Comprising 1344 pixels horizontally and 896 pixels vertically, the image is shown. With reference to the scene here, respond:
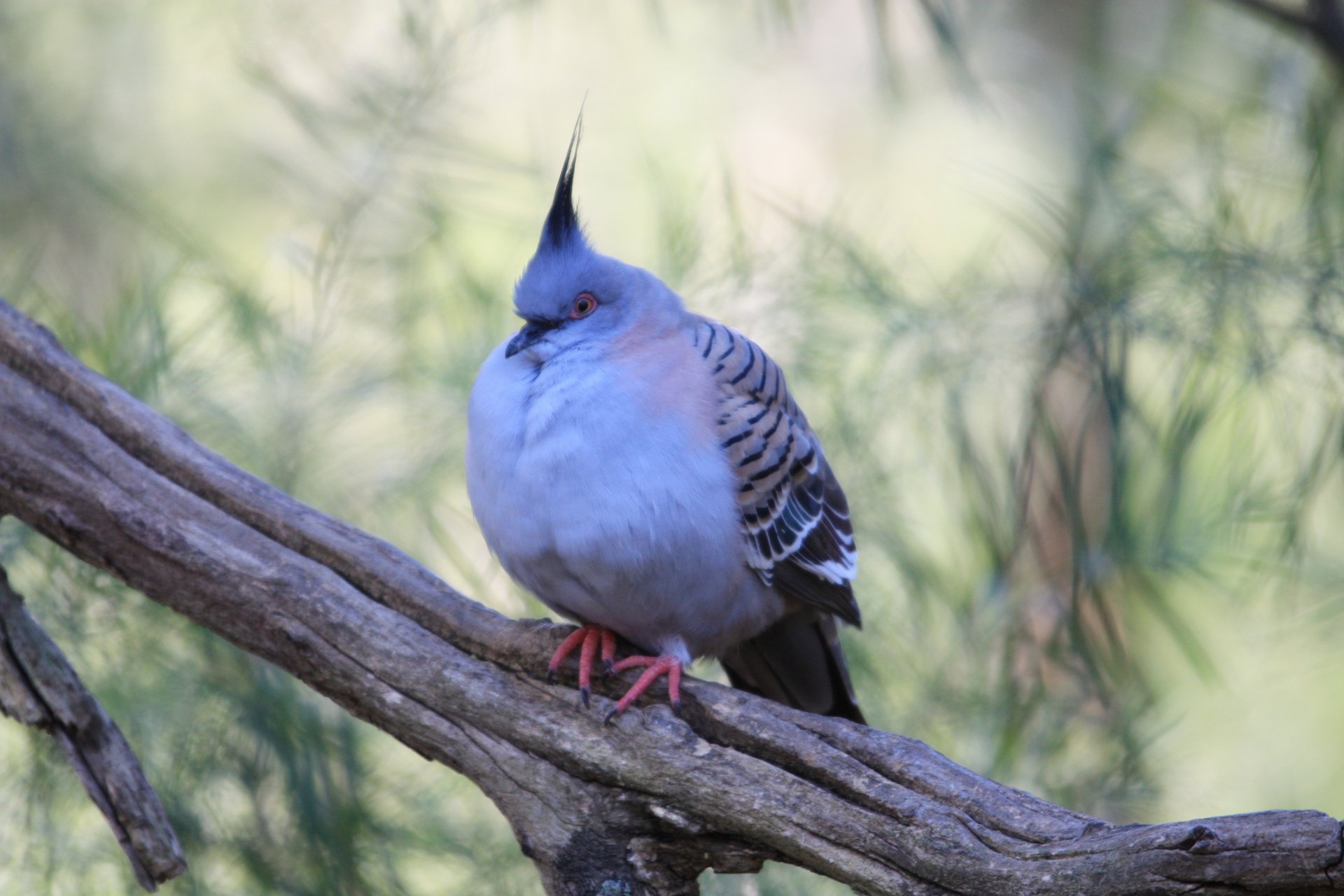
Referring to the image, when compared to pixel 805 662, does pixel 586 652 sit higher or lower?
lower

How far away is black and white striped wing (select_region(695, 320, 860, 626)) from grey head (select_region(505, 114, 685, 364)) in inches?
6.4

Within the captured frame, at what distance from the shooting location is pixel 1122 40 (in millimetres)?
3627

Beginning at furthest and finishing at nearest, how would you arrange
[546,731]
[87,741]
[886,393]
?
[886,393] → [87,741] → [546,731]

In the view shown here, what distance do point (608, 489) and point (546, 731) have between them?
414 millimetres

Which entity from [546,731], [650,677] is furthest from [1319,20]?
[546,731]

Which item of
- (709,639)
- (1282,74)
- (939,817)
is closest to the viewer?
(939,817)

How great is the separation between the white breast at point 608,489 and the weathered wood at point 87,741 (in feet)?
2.47

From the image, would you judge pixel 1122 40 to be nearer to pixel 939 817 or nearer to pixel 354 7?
pixel 354 7

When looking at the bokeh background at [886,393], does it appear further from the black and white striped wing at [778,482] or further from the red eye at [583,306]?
the red eye at [583,306]

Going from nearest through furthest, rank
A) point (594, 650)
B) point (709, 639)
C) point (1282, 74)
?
point (594, 650) → point (709, 639) → point (1282, 74)

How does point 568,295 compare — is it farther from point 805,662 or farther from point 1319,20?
point 1319,20

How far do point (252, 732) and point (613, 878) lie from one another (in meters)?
1.48

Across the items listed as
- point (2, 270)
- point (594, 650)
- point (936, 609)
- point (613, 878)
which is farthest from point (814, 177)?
point (613, 878)

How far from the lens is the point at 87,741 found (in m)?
2.14
